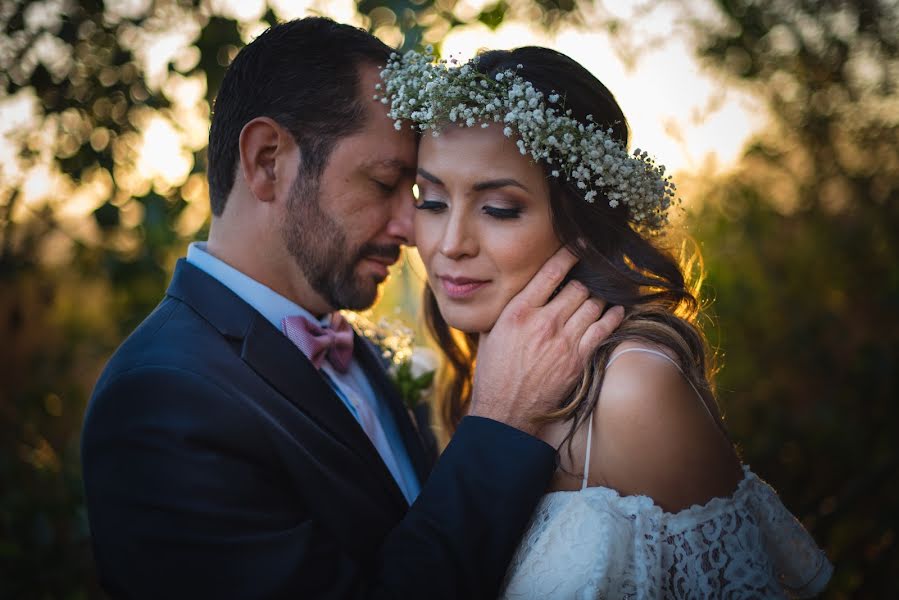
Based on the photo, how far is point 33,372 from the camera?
3865 millimetres

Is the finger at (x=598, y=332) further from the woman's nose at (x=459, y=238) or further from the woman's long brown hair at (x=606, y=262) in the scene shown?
the woman's nose at (x=459, y=238)

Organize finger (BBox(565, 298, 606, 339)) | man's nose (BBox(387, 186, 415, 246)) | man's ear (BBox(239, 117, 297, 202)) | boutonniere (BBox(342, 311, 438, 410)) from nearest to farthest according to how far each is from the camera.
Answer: finger (BBox(565, 298, 606, 339))
man's ear (BBox(239, 117, 297, 202))
man's nose (BBox(387, 186, 415, 246))
boutonniere (BBox(342, 311, 438, 410))

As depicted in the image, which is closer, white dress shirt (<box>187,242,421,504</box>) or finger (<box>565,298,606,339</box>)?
finger (<box>565,298,606,339</box>)

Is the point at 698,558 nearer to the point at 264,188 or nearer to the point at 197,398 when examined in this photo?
the point at 197,398

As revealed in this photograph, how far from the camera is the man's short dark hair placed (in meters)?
2.75

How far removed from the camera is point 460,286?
104 inches

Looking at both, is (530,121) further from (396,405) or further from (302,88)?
(396,405)

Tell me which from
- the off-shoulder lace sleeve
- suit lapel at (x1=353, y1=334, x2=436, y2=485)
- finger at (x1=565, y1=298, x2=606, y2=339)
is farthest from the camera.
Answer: suit lapel at (x1=353, y1=334, x2=436, y2=485)

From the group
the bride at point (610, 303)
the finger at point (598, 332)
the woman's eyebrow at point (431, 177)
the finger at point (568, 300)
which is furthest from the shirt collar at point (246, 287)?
the finger at point (598, 332)

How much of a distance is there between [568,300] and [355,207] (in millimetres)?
903

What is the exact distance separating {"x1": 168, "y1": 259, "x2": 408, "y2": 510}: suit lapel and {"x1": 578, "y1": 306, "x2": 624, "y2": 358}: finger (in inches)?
31.9

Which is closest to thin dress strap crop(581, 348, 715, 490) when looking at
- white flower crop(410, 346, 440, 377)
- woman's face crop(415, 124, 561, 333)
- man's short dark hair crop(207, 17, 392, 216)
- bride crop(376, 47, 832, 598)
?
bride crop(376, 47, 832, 598)

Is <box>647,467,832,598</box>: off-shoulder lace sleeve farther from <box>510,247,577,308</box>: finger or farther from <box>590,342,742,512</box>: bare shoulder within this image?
<box>510,247,577,308</box>: finger

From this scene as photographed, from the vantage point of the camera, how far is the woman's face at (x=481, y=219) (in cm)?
246
